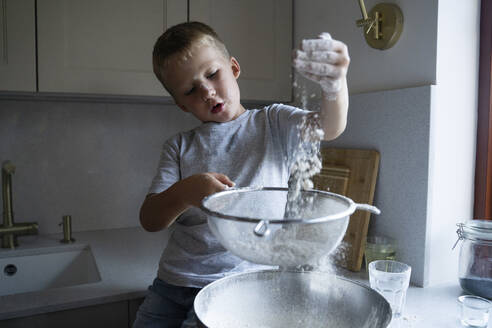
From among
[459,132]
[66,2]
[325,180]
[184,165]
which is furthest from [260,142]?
[66,2]

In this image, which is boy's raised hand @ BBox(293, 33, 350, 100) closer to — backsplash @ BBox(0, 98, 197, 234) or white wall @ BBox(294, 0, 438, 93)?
white wall @ BBox(294, 0, 438, 93)

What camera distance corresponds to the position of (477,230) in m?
0.86

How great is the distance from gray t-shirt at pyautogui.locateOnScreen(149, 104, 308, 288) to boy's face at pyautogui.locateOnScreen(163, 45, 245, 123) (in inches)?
2.8

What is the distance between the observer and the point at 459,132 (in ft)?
3.18

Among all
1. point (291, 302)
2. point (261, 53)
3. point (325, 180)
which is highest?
point (261, 53)

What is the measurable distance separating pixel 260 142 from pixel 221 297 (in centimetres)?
43

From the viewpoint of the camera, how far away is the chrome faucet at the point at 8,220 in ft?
4.19

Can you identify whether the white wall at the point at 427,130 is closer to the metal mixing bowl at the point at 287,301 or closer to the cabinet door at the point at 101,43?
the metal mixing bowl at the point at 287,301

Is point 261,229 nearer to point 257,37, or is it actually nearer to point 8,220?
point 257,37

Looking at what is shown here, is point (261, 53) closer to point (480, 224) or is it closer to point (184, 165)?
point (184, 165)

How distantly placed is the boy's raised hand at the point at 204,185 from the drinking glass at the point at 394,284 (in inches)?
16.1

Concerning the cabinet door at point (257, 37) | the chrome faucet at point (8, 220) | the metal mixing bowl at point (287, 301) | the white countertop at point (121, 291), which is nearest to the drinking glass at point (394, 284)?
the white countertop at point (121, 291)

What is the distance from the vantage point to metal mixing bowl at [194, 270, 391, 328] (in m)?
0.52

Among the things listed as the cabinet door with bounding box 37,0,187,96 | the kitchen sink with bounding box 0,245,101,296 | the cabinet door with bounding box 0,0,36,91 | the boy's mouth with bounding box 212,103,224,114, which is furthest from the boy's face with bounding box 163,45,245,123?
the kitchen sink with bounding box 0,245,101,296
